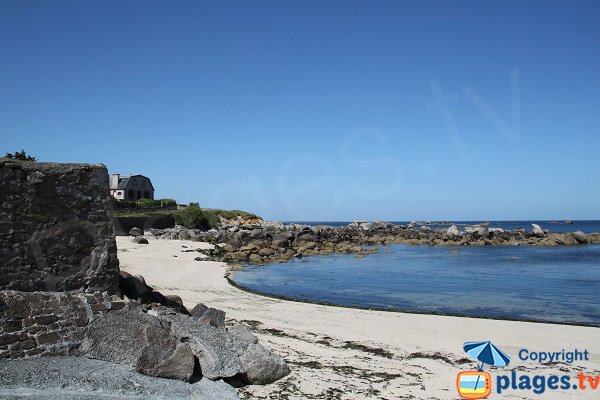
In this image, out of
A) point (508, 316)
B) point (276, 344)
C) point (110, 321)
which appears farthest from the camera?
point (508, 316)

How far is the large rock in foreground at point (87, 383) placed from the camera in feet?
21.9

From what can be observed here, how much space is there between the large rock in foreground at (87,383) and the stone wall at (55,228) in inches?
61.1

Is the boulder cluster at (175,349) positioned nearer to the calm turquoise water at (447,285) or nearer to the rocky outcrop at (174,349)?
the rocky outcrop at (174,349)

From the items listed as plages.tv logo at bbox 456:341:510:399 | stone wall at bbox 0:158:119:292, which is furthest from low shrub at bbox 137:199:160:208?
plages.tv logo at bbox 456:341:510:399

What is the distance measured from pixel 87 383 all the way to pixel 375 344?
7224mm

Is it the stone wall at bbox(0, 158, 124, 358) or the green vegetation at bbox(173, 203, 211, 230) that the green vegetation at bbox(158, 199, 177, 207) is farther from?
the stone wall at bbox(0, 158, 124, 358)

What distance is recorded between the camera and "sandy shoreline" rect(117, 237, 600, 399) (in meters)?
8.77

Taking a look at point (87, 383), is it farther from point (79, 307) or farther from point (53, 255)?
point (53, 255)

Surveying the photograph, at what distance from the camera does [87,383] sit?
7035mm

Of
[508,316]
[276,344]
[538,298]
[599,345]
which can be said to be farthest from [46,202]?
[538,298]

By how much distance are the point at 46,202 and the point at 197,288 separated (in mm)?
12485

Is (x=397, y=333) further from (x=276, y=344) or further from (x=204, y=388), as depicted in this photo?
(x=204, y=388)

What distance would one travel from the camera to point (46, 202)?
862cm

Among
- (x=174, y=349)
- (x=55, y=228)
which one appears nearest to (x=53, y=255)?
(x=55, y=228)
